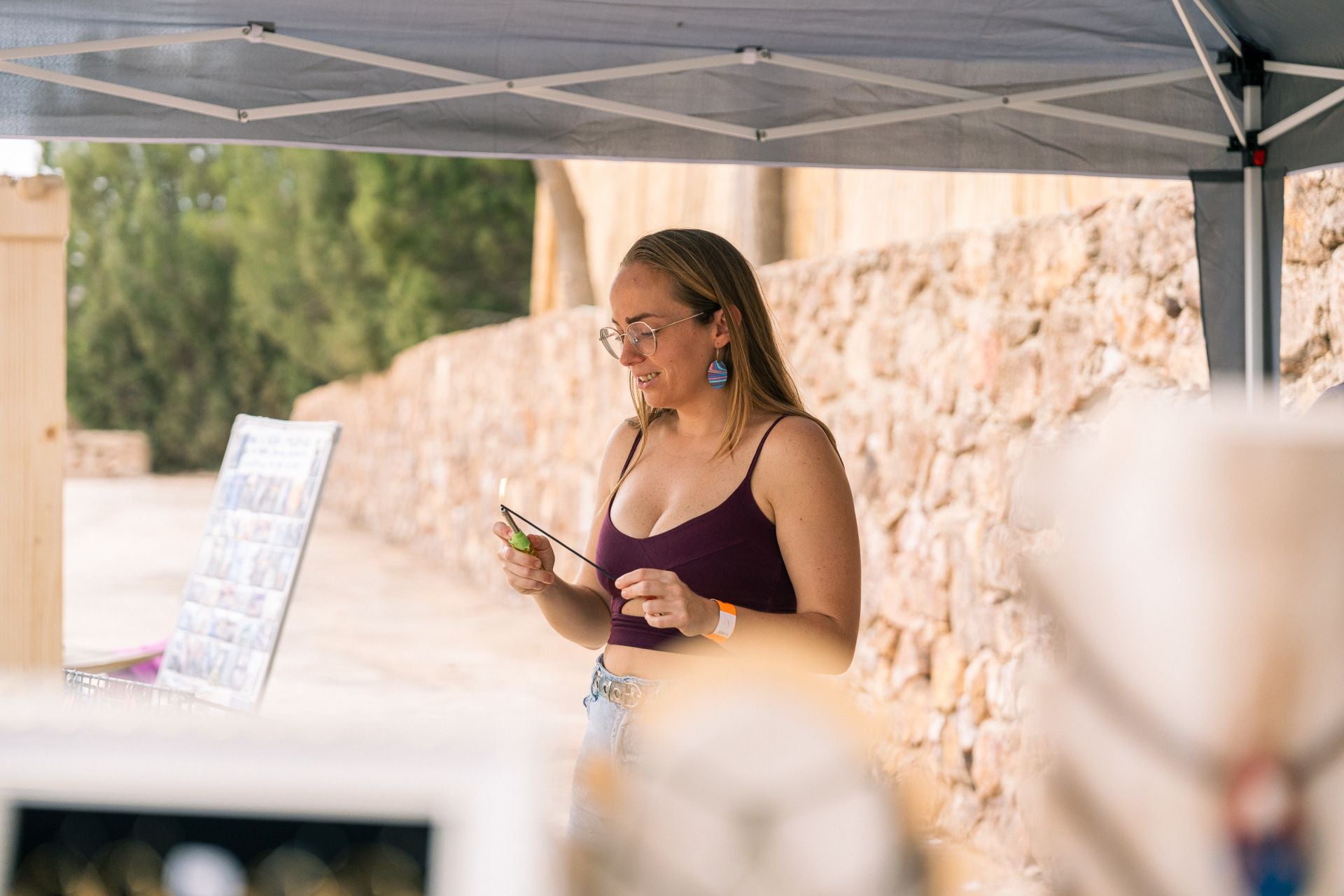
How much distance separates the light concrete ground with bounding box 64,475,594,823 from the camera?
261 inches

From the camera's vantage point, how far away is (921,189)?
20.2 feet

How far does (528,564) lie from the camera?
A: 1.75 meters

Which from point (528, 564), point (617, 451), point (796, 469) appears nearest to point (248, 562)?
point (617, 451)

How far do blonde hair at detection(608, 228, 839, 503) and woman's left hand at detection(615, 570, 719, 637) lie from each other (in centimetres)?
38

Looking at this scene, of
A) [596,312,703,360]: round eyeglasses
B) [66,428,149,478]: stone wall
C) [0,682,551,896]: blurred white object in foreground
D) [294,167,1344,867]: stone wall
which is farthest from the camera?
[66,428,149,478]: stone wall

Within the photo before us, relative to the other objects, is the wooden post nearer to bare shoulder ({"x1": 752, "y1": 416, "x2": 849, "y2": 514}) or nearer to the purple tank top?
the purple tank top

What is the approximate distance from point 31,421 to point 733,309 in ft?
3.24

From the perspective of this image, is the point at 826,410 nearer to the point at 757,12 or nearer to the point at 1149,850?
the point at 757,12

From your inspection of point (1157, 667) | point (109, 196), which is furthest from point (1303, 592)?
point (109, 196)

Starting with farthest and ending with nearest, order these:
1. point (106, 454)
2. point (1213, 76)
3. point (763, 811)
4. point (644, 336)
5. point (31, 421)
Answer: point (106, 454), point (1213, 76), point (644, 336), point (31, 421), point (763, 811)

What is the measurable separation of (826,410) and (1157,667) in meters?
4.98

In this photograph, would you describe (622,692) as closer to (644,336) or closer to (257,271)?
(644,336)

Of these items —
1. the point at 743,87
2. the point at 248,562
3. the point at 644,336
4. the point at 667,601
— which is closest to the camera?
the point at 667,601

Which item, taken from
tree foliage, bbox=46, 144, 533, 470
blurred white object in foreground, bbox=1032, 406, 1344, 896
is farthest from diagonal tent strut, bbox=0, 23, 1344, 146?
tree foliage, bbox=46, 144, 533, 470
